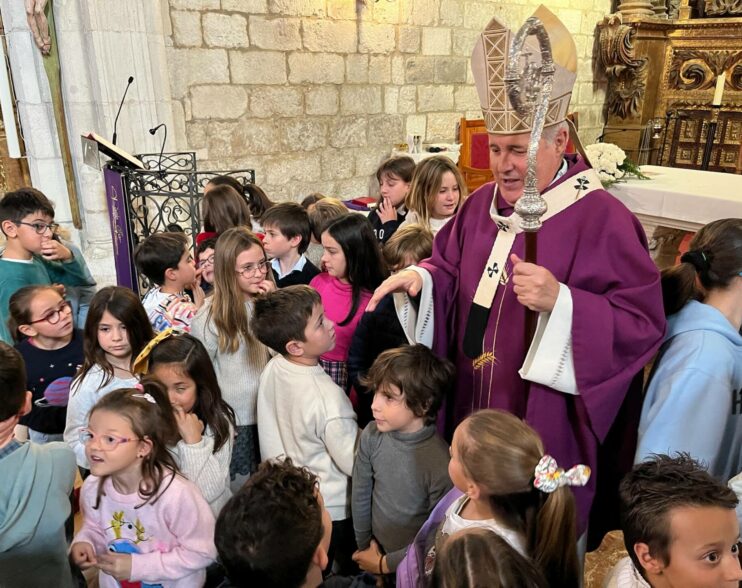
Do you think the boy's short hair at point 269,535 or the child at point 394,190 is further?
the child at point 394,190

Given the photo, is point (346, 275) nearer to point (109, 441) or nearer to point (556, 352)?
point (556, 352)

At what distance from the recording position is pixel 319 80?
6.45 meters

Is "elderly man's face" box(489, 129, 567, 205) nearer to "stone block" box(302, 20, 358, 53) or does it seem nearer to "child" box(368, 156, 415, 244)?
"child" box(368, 156, 415, 244)

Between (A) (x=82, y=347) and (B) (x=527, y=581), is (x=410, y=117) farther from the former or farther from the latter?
(B) (x=527, y=581)

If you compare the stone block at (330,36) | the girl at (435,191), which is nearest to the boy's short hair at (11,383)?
the girl at (435,191)

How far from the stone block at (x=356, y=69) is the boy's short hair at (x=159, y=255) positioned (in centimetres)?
451

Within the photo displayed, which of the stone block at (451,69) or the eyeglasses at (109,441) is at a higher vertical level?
the stone block at (451,69)

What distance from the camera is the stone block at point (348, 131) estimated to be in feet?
22.2

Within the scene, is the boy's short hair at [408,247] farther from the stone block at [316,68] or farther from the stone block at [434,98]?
the stone block at [434,98]

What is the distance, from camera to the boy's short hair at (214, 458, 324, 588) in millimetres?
1225

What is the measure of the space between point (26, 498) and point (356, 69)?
6.11 meters

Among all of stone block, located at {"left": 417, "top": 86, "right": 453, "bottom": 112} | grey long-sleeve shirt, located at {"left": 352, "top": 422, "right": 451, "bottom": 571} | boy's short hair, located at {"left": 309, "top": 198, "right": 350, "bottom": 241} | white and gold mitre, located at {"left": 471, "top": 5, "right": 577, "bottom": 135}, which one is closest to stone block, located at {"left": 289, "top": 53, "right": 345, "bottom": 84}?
stone block, located at {"left": 417, "top": 86, "right": 453, "bottom": 112}

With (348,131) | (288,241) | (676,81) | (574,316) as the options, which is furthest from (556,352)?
(676,81)

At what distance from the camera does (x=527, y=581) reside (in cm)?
107
